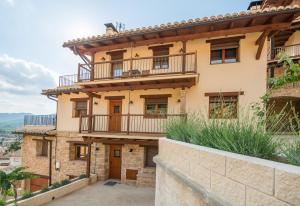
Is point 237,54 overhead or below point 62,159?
overhead

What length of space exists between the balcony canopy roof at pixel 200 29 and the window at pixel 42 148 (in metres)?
8.29

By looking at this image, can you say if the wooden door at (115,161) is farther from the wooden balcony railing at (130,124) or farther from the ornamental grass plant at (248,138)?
the ornamental grass plant at (248,138)

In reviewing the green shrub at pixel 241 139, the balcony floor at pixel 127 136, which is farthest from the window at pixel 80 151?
the green shrub at pixel 241 139

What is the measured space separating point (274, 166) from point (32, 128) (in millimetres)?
17927

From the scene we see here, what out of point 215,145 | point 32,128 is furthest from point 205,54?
point 32,128

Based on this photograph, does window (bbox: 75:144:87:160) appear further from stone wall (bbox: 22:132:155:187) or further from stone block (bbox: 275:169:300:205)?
stone block (bbox: 275:169:300:205)

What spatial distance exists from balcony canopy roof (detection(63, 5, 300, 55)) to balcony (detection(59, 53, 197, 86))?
1.02m

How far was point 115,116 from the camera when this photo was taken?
40.1ft

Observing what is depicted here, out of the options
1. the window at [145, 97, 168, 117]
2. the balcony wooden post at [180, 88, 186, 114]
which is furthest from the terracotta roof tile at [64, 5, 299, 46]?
the window at [145, 97, 168, 117]

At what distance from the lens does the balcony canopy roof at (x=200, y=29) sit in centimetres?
834

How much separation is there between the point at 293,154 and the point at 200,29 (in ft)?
27.9

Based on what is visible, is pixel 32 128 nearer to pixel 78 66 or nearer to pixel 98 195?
pixel 78 66

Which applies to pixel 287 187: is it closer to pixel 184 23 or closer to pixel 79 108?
pixel 184 23

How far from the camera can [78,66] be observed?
1109cm
